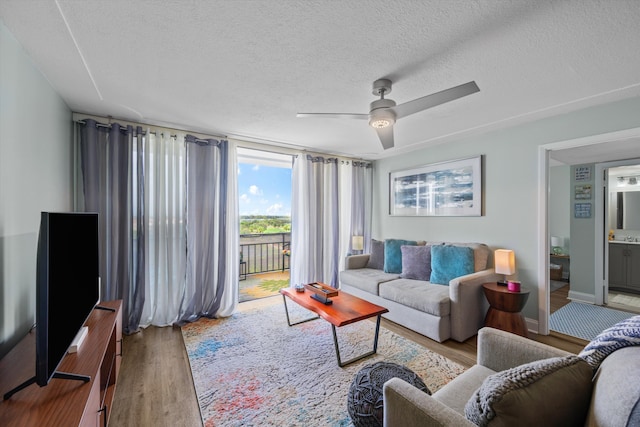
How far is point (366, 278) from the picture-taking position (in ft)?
12.3

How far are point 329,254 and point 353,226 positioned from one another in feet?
2.35

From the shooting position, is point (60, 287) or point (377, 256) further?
point (377, 256)

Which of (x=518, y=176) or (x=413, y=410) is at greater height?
(x=518, y=176)

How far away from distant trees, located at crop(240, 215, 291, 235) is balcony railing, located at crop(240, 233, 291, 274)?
0.12 meters

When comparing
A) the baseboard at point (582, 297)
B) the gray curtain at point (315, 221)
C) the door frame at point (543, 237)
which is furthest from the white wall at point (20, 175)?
the baseboard at point (582, 297)

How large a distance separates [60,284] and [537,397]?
2.04 m

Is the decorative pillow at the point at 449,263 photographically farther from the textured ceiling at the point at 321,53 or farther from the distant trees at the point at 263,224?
the distant trees at the point at 263,224

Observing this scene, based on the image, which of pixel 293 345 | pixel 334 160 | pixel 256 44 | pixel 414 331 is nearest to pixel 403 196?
pixel 334 160

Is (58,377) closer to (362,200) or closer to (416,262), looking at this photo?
(416,262)

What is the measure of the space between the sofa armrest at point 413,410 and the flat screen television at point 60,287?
55.1 inches

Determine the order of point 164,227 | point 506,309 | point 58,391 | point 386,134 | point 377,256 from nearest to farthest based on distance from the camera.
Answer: point 58,391
point 386,134
point 506,309
point 164,227
point 377,256

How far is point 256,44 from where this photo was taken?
168cm

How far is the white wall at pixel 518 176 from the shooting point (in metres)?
2.59

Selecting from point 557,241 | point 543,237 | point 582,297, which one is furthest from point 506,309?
point 557,241
